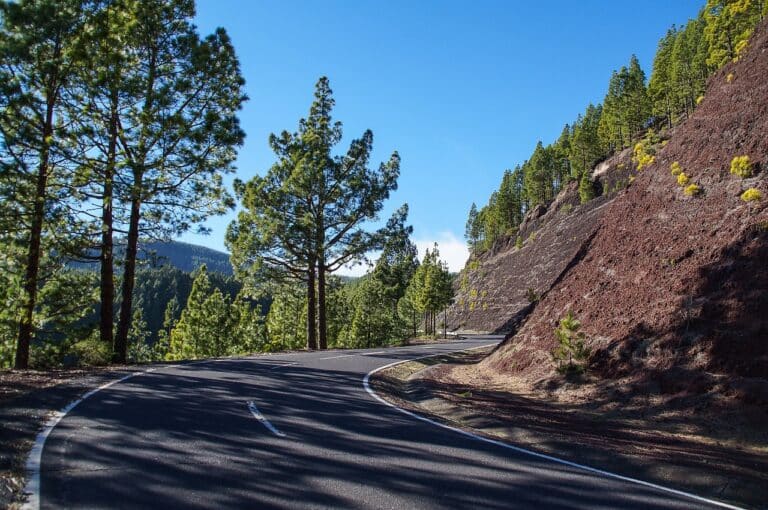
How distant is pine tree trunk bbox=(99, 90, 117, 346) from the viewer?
15484mm

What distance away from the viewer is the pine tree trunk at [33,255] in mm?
14336

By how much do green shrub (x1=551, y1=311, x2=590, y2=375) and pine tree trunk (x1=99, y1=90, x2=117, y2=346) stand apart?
47.6 ft

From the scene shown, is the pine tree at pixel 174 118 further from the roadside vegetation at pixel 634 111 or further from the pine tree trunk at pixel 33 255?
the roadside vegetation at pixel 634 111


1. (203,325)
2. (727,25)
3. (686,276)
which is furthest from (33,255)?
(727,25)

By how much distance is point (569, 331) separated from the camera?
46.4ft

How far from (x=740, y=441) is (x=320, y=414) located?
24.2ft

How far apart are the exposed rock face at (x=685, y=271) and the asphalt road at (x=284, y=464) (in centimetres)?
645

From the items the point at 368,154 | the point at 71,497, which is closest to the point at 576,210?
the point at 368,154

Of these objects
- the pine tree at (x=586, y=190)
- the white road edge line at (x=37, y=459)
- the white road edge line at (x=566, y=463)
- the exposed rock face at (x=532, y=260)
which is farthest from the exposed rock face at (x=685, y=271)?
the pine tree at (x=586, y=190)

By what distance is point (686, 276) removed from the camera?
12.8 metres

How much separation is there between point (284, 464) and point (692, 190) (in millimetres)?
15418

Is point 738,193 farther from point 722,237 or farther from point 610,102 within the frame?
point 610,102

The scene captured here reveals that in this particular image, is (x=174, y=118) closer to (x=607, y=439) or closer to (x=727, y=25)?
(x=607, y=439)

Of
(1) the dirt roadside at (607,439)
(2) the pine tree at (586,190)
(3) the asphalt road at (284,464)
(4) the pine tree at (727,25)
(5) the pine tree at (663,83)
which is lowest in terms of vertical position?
(1) the dirt roadside at (607,439)
